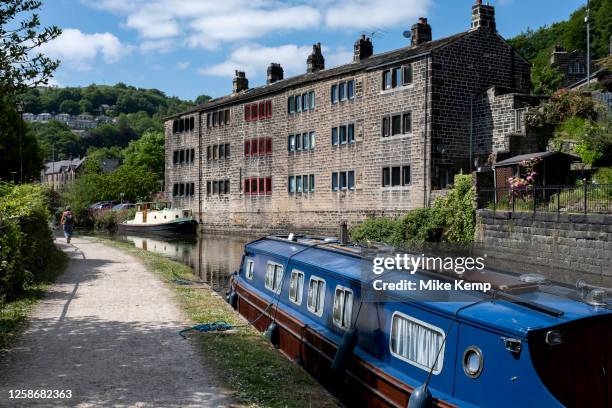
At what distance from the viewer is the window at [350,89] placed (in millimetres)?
34875

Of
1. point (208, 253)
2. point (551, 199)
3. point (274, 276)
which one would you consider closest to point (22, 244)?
point (274, 276)

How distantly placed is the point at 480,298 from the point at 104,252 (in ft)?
71.8

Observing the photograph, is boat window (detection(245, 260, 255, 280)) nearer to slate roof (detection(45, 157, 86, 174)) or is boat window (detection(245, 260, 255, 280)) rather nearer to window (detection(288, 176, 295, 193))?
window (detection(288, 176, 295, 193))

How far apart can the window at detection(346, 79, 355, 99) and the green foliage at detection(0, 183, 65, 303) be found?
19.7 metres

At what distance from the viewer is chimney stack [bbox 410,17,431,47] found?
33.9 m

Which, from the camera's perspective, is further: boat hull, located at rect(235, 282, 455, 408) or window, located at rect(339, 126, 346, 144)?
window, located at rect(339, 126, 346, 144)

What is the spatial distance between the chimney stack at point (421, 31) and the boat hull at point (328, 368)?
81.6 feet

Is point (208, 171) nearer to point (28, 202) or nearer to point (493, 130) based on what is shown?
point (493, 130)

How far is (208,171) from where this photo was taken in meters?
49.2

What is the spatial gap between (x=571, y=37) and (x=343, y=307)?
80100mm

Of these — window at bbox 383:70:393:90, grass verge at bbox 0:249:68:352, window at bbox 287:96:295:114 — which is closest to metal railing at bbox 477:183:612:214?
window at bbox 383:70:393:90

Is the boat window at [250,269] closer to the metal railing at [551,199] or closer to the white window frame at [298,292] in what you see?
the white window frame at [298,292]

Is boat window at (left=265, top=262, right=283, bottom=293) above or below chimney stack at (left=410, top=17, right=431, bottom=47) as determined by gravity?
below

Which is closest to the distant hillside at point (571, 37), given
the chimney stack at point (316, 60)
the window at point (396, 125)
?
the chimney stack at point (316, 60)
